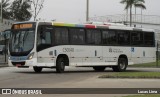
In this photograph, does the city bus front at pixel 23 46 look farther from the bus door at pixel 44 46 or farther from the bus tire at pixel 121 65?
the bus tire at pixel 121 65

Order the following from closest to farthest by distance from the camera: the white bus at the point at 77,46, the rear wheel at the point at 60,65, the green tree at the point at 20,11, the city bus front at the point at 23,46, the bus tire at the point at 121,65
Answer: the city bus front at the point at 23,46 → the white bus at the point at 77,46 → the rear wheel at the point at 60,65 → the bus tire at the point at 121,65 → the green tree at the point at 20,11

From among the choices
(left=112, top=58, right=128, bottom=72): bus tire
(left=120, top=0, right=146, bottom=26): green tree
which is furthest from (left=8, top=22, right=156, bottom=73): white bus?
(left=120, top=0, right=146, bottom=26): green tree

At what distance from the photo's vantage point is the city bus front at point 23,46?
2852 cm

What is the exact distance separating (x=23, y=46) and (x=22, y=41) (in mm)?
361

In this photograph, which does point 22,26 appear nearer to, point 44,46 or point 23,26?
point 23,26

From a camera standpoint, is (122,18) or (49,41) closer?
(49,41)

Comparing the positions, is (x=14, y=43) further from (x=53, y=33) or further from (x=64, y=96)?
(x=64, y=96)

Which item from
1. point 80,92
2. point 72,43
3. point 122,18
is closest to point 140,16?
point 122,18

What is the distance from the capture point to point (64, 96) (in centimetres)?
1627

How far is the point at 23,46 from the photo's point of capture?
28.9 m

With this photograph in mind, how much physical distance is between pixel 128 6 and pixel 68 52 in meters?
51.7

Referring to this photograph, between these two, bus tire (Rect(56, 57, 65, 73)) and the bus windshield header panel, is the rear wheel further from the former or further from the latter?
the bus windshield header panel

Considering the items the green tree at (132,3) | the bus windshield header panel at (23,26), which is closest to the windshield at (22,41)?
the bus windshield header panel at (23,26)

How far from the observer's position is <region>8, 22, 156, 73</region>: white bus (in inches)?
1129
